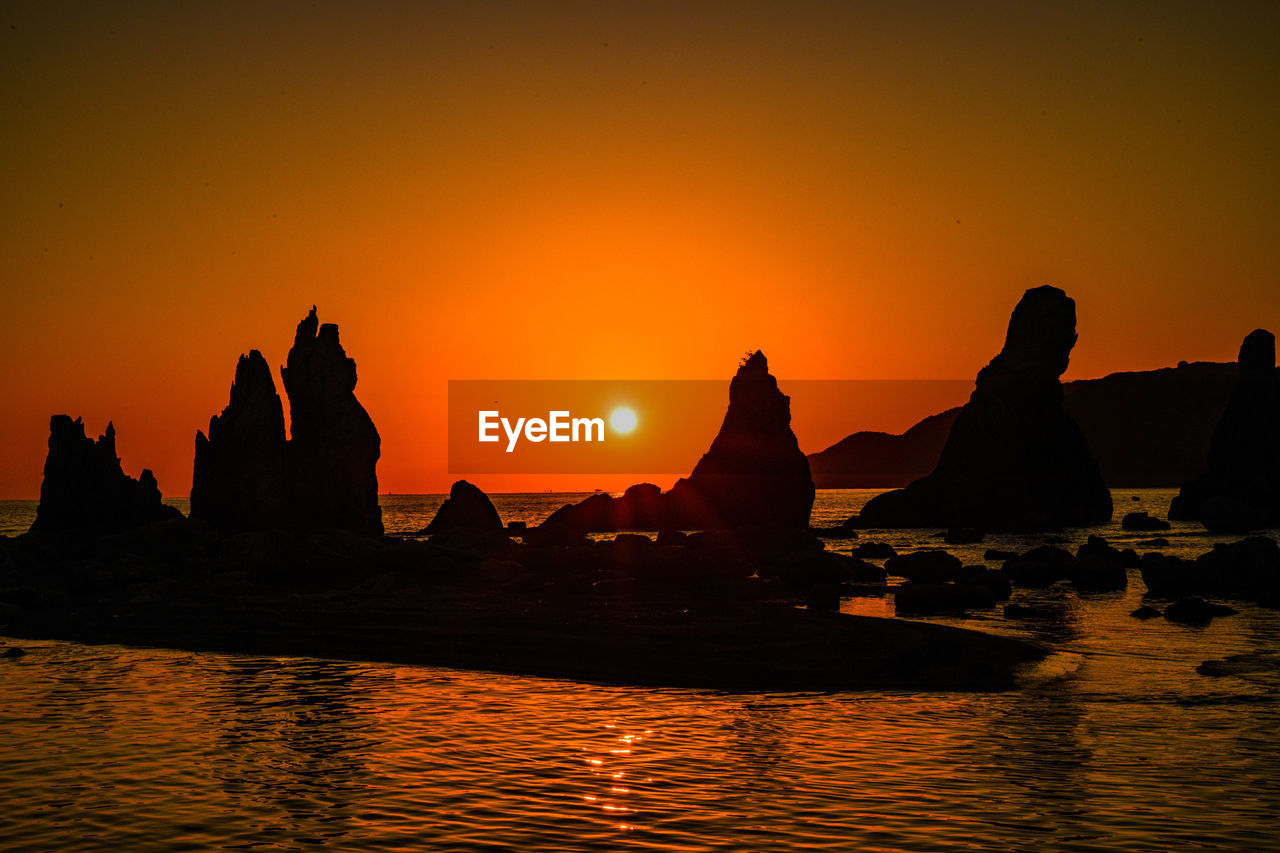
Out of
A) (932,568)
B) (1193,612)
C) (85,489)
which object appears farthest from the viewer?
(85,489)

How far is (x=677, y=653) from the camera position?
30.7 meters

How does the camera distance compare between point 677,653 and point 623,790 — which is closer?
point 623,790

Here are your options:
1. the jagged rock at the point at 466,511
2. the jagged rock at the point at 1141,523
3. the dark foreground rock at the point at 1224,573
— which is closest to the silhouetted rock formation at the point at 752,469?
the jagged rock at the point at 466,511

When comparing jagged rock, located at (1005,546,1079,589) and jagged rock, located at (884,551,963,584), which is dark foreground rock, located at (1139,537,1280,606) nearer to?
jagged rock, located at (1005,546,1079,589)

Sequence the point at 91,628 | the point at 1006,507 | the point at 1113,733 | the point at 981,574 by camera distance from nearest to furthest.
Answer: the point at 1113,733 → the point at 91,628 → the point at 981,574 → the point at 1006,507

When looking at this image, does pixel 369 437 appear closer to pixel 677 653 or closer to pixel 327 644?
pixel 327 644

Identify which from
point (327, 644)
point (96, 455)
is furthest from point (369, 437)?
point (327, 644)

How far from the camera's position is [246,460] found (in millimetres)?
85875

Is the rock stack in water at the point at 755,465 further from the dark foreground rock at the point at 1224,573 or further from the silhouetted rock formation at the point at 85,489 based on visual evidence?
the dark foreground rock at the point at 1224,573

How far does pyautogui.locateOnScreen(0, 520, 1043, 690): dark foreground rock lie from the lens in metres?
29.2

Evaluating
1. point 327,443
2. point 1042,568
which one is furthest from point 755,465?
point 1042,568

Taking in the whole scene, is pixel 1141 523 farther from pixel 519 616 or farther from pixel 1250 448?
pixel 519 616

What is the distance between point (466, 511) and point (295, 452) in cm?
2521

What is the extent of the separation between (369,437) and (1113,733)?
73218mm
